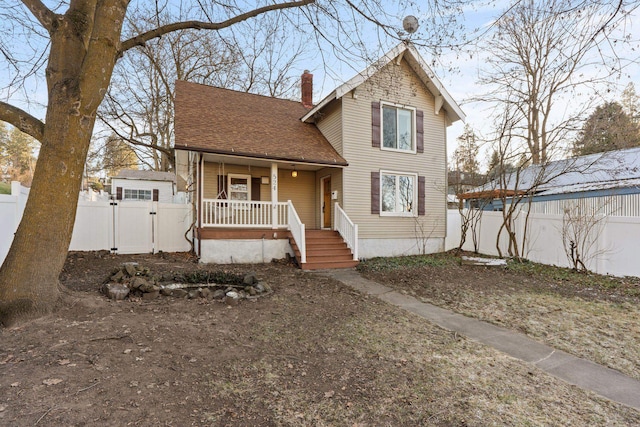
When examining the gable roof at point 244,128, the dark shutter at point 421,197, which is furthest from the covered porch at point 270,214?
the dark shutter at point 421,197

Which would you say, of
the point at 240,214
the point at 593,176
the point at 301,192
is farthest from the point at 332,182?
the point at 593,176

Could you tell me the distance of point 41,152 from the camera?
3717 mm

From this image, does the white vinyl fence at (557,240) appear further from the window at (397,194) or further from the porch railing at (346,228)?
the porch railing at (346,228)

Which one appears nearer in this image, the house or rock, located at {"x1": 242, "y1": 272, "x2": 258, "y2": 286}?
rock, located at {"x1": 242, "y1": 272, "x2": 258, "y2": 286}

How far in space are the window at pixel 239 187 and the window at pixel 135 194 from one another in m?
15.8

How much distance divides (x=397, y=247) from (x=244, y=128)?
6.74 m

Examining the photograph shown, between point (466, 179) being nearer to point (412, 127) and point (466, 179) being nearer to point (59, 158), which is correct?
point (412, 127)

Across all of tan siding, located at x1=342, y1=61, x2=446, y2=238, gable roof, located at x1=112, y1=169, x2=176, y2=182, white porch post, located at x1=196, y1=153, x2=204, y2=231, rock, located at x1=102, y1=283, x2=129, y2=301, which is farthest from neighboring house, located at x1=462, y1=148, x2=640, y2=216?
gable roof, located at x1=112, y1=169, x2=176, y2=182

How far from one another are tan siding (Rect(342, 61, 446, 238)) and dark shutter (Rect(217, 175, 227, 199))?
4.14 m

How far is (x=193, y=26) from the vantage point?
18.3ft

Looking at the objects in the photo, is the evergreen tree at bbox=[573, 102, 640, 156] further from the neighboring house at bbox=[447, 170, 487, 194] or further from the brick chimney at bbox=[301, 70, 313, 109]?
the brick chimney at bbox=[301, 70, 313, 109]

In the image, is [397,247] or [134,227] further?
[397,247]

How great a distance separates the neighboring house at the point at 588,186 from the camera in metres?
10.0

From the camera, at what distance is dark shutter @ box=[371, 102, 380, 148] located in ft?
36.6
